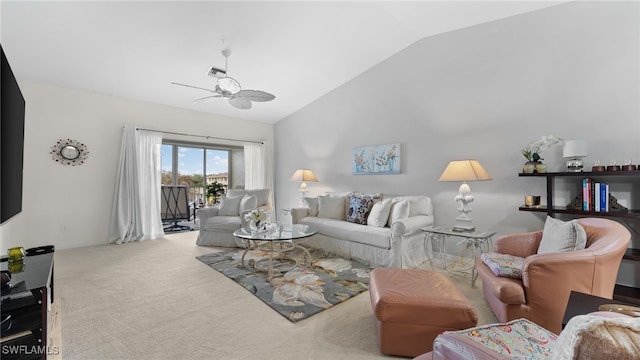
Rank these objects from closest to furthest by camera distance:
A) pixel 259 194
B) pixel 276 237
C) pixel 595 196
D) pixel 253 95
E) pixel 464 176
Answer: pixel 595 196, pixel 464 176, pixel 276 237, pixel 253 95, pixel 259 194

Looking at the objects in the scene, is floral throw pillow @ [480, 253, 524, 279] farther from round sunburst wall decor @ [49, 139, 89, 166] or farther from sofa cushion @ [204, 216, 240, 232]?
round sunburst wall decor @ [49, 139, 89, 166]

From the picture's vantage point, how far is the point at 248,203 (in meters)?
4.48

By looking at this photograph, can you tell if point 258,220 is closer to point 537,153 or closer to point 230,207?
point 230,207

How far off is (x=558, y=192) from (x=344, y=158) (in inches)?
118

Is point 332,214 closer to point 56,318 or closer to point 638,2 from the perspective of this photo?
point 56,318

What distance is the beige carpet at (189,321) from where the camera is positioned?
65.8 inches

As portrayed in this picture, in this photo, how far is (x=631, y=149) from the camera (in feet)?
7.82

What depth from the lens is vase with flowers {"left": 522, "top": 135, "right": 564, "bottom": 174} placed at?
2621 millimetres

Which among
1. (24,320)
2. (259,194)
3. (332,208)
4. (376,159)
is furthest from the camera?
(259,194)

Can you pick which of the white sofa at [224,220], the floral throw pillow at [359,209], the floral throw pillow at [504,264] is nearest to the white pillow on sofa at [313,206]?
the floral throw pillow at [359,209]

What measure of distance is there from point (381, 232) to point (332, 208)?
3.72ft

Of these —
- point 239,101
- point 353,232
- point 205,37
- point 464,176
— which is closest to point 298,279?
point 353,232

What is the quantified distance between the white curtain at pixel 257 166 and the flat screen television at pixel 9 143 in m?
4.33

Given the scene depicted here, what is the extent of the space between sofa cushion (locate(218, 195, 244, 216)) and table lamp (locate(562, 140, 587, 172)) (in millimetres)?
4417
